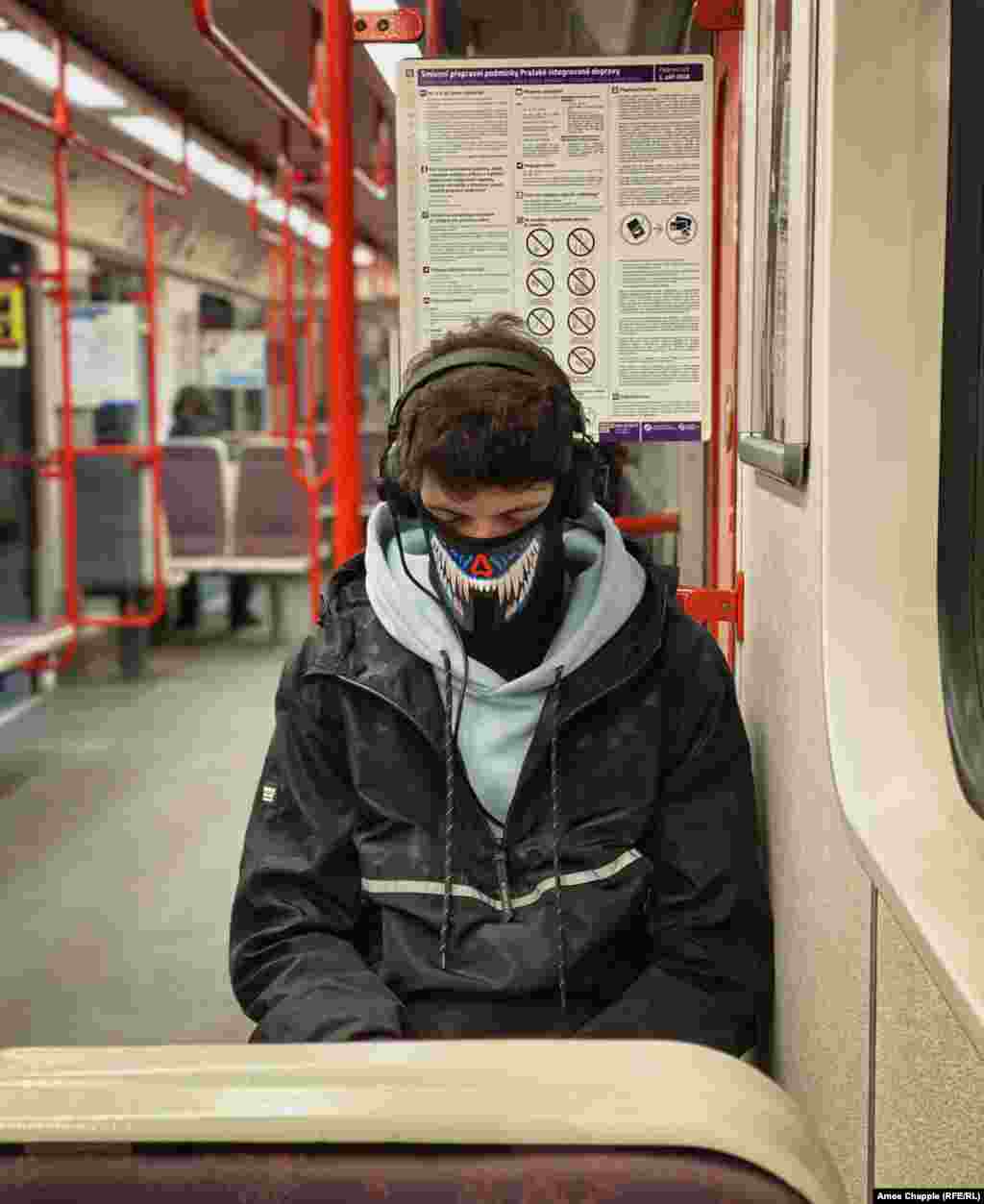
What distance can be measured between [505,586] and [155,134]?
876 cm

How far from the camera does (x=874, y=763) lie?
1.29m

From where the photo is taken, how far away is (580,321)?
2305 mm

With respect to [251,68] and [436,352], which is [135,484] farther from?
[436,352]

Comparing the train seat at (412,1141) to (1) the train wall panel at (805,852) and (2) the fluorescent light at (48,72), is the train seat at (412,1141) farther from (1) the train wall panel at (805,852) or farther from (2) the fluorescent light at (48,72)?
(2) the fluorescent light at (48,72)

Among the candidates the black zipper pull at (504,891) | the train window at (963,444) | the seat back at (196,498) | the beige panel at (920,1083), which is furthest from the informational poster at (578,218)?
the seat back at (196,498)

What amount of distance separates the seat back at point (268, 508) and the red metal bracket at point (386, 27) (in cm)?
716

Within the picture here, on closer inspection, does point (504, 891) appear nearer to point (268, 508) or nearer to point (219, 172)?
point (268, 508)

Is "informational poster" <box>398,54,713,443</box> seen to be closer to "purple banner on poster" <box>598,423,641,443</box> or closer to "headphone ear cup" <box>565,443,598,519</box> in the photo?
"purple banner on poster" <box>598,423,641,443</box>

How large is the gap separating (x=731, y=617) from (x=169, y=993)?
215 cm

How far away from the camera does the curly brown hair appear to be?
1.76 metres

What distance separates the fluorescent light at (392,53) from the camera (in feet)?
7.35

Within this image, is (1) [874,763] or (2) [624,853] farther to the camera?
(2) [624,853]

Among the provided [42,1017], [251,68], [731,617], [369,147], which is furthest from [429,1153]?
[369,147]

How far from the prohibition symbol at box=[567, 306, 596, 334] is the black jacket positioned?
1.81 feet
